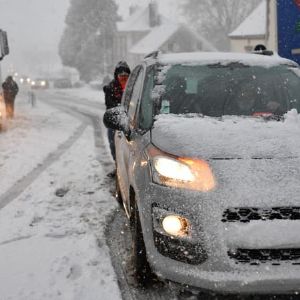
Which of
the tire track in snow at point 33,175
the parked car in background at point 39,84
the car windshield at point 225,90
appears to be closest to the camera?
the car windshield at point 225,90

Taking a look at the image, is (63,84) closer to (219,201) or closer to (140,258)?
(140,258)

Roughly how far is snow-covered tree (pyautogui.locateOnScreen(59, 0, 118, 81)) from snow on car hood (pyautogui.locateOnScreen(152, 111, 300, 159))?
179 feet

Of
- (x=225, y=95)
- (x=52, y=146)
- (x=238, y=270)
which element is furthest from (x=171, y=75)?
(x=52, y=146)

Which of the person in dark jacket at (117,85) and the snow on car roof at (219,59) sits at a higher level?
the snow on car roof at (219,59)

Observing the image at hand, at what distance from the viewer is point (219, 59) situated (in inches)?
184

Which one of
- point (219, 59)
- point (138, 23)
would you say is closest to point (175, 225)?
point (219, 59)

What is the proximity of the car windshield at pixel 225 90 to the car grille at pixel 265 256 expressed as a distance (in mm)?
1428

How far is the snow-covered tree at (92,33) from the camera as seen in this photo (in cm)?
5816

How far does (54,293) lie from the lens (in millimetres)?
3811

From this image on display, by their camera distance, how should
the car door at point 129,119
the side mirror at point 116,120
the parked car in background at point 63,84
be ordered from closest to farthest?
the car door at point 129,119 → the side mirror at point 116,120 → the parked car in background at point 63,84

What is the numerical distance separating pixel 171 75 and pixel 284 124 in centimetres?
119

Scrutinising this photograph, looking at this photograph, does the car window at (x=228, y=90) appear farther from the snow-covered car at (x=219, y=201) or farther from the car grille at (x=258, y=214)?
the car grille at (x=258, y=214)

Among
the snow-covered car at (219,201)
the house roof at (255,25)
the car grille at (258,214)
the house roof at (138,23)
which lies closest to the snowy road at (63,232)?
the snow-covered car at (219,201)

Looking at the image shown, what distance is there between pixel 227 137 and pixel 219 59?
55.3 inches
